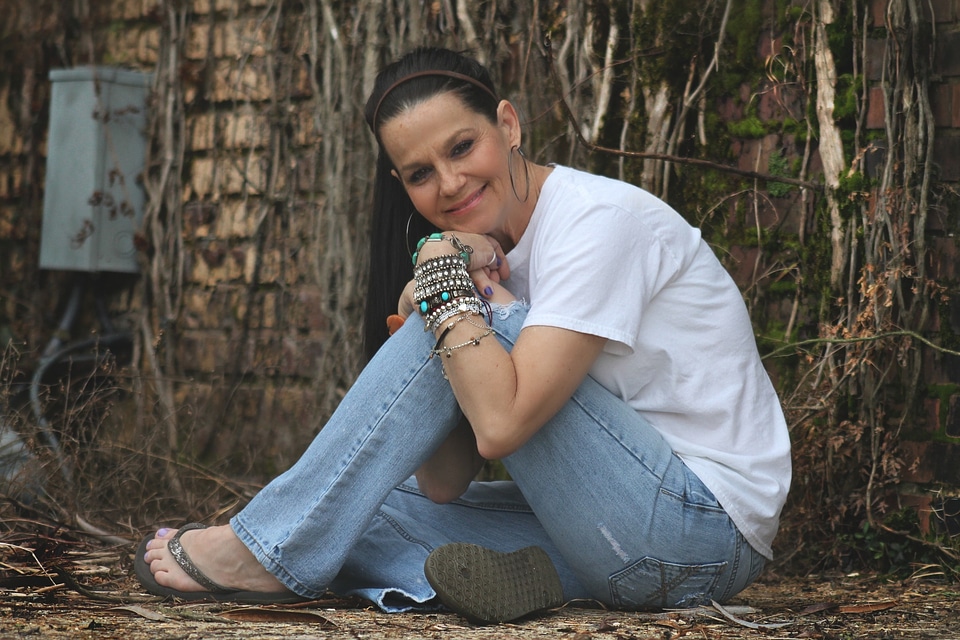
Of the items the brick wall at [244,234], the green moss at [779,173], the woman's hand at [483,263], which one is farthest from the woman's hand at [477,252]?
the brick wall at [244,234]

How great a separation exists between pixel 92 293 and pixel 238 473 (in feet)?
3.97

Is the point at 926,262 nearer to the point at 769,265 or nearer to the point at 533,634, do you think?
the point at 769,265

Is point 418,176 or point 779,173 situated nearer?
point 418,176

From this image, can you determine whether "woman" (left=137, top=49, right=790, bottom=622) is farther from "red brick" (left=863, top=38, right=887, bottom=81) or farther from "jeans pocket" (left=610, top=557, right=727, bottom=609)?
"red brick" (left=863, top=38, right=887, bottom=81)

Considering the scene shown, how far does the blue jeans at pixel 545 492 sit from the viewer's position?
6.54 feet

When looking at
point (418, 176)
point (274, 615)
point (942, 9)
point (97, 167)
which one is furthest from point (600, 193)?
point (97, 167)

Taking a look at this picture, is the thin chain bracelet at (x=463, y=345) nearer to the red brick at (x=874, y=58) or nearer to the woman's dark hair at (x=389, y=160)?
the woman's dark hair at (x=389, y=160)

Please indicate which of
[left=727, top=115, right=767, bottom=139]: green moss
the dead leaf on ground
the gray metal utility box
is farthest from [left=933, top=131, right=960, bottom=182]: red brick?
the gray metal utility box

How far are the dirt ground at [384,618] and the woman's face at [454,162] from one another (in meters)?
0.82

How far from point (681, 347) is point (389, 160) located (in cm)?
78

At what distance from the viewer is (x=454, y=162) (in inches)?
85.6

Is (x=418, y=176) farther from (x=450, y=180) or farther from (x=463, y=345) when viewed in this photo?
(x=463, y=345)

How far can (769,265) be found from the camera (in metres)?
2.89

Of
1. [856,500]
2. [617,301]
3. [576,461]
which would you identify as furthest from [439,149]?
[856,500]
